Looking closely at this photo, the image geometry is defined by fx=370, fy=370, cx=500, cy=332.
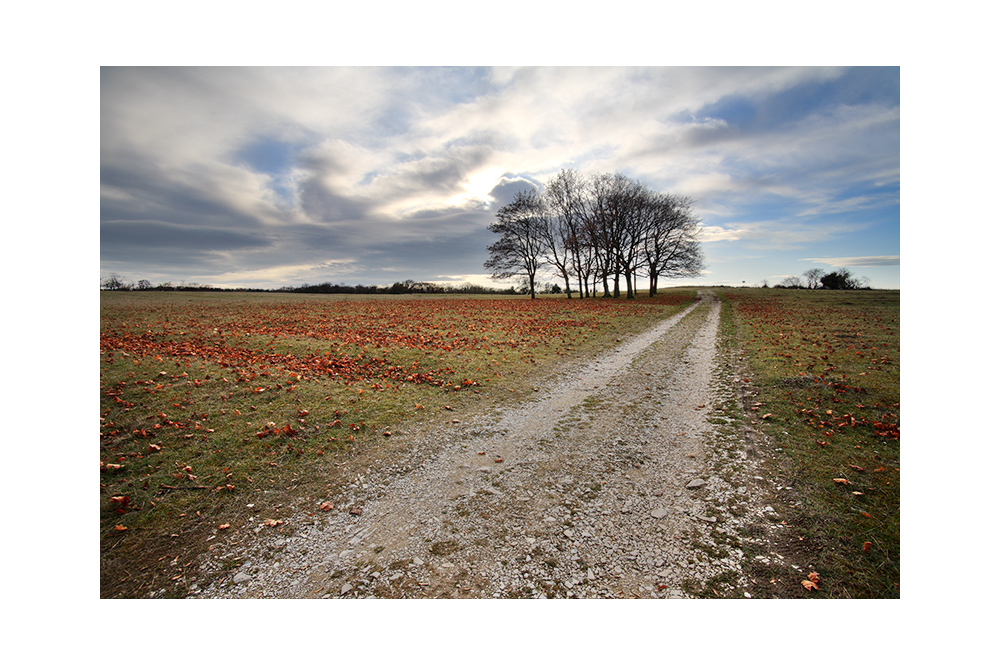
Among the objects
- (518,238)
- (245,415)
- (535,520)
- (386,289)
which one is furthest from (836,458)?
(386,289)

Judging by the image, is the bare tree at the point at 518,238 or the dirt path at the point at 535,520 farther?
the bare tree at the point at 518,238

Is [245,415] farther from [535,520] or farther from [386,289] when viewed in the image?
[386,289]

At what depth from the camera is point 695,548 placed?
10.8ft

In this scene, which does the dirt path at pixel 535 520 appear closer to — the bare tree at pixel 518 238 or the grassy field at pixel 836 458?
the grassy field at pixel 836 458

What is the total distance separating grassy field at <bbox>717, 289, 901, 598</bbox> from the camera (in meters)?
3.08

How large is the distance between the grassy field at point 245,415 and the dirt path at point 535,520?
61 centimetres

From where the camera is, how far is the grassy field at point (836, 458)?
3080 mm

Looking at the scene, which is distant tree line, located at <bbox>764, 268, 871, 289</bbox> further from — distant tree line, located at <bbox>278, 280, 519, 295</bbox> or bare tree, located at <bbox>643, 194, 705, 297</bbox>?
distant tree line, located at <bbox>278, 280, 519, 295</bbox>

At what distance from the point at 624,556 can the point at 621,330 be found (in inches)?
579

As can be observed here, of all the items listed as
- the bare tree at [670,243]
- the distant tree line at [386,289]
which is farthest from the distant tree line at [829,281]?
the distant tree line at [386,289]

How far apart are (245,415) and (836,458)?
28.5 ft

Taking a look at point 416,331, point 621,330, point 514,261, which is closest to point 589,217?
point 514,261

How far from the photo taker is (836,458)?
4832 millimetres

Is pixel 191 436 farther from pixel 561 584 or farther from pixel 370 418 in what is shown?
pixel 561 584
